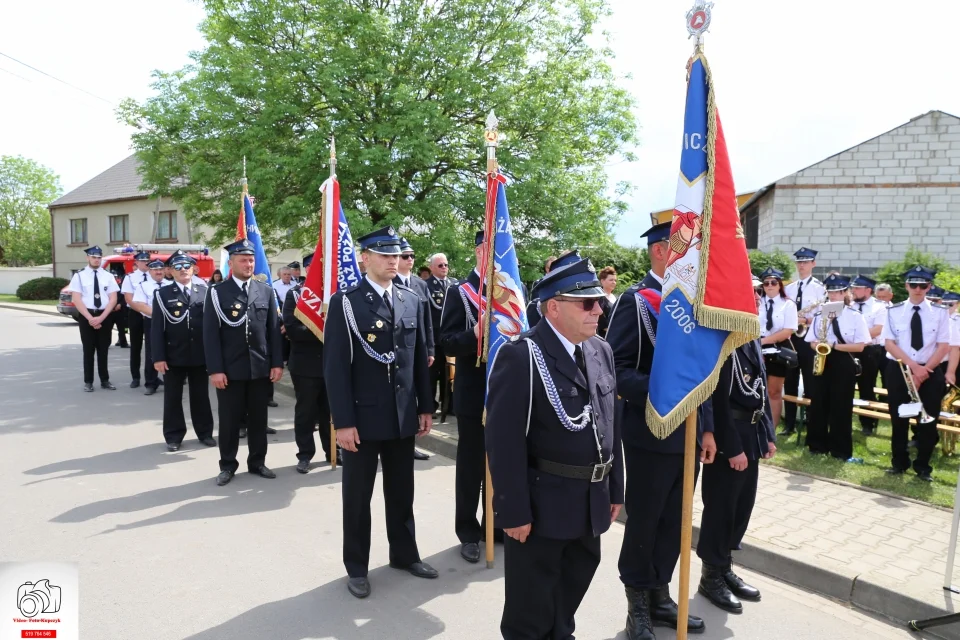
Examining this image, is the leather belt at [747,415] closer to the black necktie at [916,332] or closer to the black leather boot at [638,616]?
the black leather boot at [638,616]

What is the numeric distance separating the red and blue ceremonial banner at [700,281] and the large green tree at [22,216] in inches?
2892

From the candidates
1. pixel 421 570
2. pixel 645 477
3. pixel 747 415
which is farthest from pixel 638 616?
pixel 421 570

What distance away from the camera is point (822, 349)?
26.3ft

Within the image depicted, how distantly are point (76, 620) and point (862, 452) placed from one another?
26.5ft

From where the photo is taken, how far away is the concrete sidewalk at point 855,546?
4281mm

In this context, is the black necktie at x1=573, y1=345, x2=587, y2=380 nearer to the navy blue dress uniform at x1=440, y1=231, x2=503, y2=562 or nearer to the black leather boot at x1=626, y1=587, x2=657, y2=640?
the black leather boot at x1=626, y1=587, x2=657, y2=640

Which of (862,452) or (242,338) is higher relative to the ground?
(242,338)

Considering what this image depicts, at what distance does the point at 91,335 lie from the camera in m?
11.6

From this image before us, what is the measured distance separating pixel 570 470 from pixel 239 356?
15.8ft

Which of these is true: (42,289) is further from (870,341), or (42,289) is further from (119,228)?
(870,341)

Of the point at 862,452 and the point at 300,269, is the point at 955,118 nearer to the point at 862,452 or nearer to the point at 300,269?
the point at 862,452

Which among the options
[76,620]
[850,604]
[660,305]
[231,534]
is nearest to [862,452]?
[850,604]

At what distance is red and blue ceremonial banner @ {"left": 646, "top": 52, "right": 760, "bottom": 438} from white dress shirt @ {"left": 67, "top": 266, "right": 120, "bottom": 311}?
11.1m

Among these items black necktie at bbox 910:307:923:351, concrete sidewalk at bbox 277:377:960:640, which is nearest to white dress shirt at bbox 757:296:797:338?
black necktie at bbox 910:307:923:351
